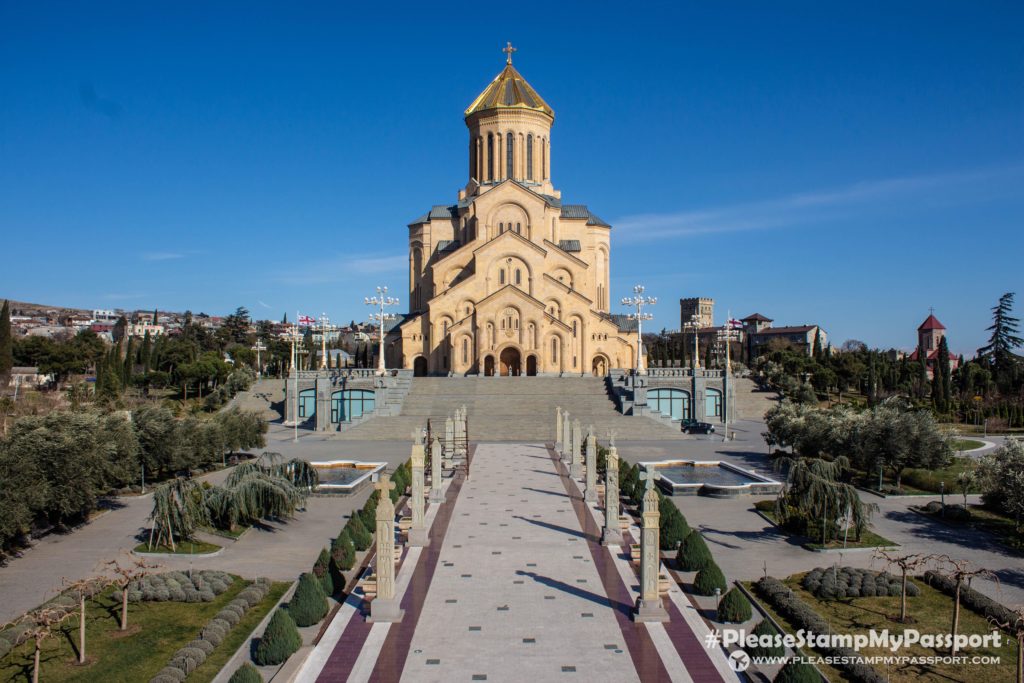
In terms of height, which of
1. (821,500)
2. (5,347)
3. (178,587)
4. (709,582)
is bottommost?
(178,587)

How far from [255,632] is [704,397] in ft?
124

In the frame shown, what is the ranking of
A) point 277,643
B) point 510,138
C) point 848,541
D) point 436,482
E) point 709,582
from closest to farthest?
point 277,643 < point 709,582 < point 848,541 < point 436,482 < point 510,138

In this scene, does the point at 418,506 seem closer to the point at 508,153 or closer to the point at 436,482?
the point at 436,482

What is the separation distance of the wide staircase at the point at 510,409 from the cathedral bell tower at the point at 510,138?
18.1 m

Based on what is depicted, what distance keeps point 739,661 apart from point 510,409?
102 ft

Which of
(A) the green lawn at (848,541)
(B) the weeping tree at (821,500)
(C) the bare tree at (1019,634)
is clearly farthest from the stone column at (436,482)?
(C) the bare tree at (1019,634)

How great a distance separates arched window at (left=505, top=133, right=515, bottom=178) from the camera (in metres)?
57.6

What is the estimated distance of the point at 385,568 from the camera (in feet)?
42.2

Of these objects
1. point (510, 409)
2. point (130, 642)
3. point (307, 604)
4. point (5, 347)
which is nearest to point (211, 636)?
point (130, 642)

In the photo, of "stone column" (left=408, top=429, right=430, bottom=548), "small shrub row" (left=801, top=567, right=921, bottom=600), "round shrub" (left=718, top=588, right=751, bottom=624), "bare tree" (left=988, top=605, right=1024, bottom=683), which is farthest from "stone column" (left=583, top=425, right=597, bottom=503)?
"bare tree" (left=988, top=605, right=1024, bottom=683)

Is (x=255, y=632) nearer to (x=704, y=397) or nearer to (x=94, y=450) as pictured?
(x=94, y=450)

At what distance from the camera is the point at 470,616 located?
12.7 m

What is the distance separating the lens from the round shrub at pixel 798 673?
9000mm

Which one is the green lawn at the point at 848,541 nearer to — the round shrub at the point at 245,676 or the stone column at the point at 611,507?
the stone column at the point at 611,507
